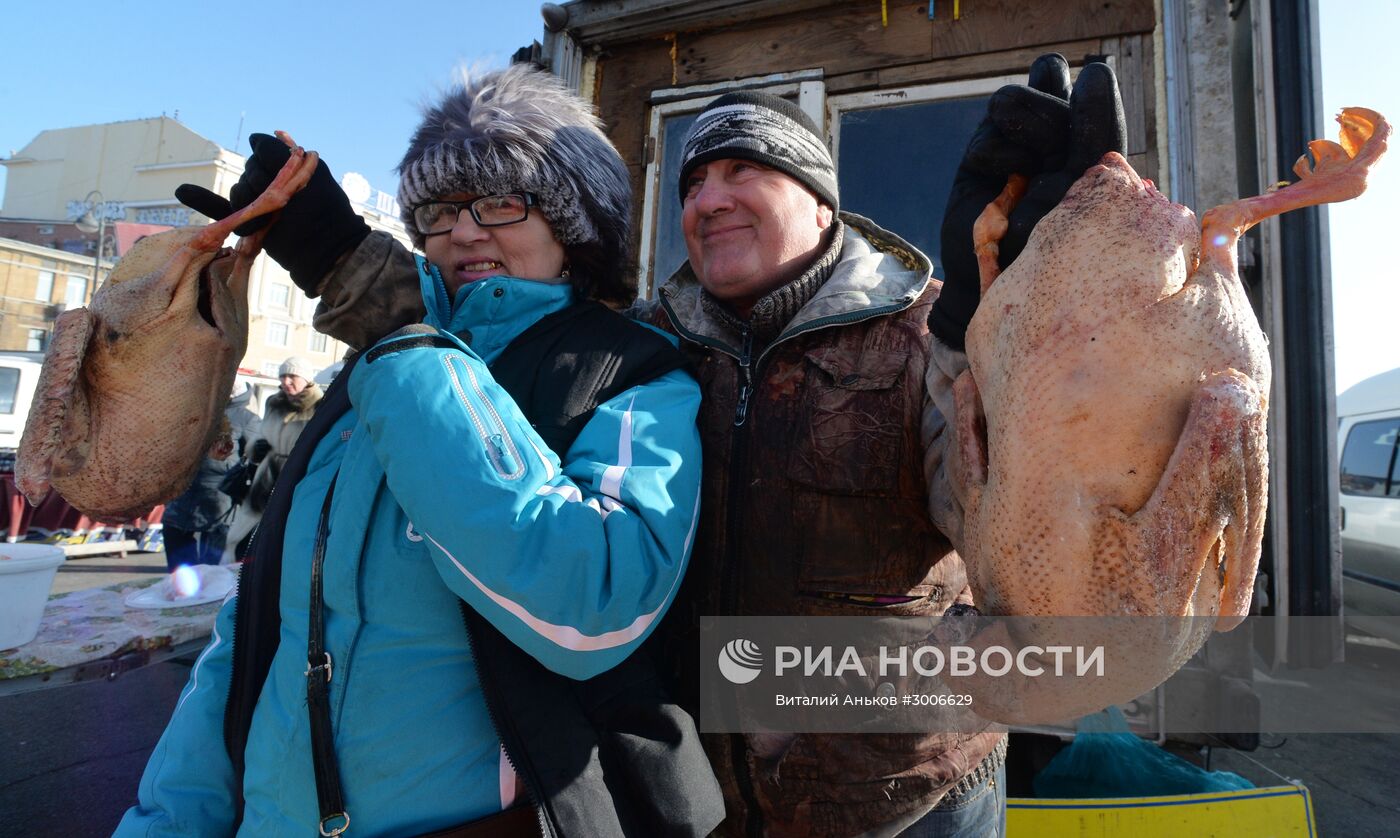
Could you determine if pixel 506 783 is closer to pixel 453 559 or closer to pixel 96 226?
pixel 453 559

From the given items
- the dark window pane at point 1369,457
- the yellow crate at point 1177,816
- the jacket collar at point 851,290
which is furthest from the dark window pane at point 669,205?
the dark window pane at point 1369,457

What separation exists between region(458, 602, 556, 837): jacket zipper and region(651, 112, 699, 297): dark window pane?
282cm

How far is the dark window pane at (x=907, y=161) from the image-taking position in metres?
3.32

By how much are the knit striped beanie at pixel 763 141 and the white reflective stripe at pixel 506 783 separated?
1283 mm

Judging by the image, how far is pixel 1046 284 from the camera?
89 cm

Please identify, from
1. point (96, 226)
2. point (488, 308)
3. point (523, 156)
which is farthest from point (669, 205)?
point (96, 226)

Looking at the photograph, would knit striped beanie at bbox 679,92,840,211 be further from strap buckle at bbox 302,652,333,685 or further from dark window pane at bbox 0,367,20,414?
dark window pane at bbox 0,367,20,414

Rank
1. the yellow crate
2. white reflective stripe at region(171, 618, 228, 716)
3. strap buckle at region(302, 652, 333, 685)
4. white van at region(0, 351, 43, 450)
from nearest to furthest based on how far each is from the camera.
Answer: strap buckle at region(302, 652, 333, 685)
white reflective stripe at region(171, 618, 228, 716)
the yellow crate
white van at region(0, 351, 43, 450)

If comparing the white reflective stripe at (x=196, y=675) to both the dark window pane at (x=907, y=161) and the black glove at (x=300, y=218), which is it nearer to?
the black glove at (x=300, y=218)

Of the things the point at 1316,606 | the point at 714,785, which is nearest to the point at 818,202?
the point at 714,785

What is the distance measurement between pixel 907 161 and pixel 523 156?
2.49 m

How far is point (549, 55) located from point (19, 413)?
43.7 ft

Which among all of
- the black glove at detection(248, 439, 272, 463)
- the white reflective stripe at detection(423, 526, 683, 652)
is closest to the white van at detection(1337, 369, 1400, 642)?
the white reflective stripe at detection(423, 526, 683, 652)

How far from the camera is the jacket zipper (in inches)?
40.0
